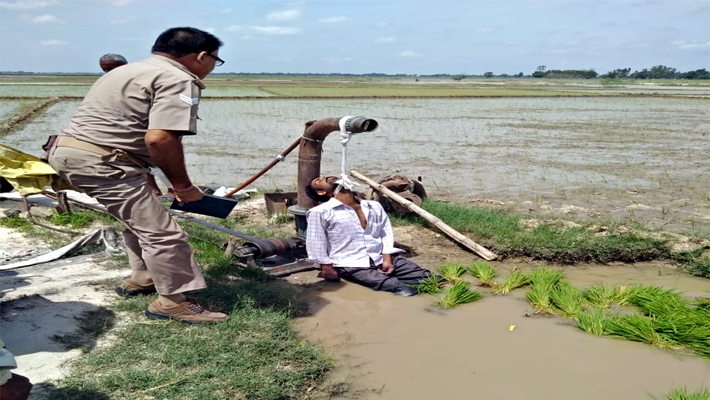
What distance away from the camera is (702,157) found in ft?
37.4

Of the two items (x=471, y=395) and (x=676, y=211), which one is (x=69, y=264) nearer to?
(x=471, y=395)

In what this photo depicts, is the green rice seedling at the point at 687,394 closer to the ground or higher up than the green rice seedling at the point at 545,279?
closer to the ground

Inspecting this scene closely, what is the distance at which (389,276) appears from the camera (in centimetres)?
449

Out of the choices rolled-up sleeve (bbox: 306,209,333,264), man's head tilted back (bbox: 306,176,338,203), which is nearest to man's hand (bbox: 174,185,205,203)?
rolled-up sleeve (bbox: 306,209,333,264)

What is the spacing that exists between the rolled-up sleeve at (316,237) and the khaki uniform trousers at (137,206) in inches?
44.9

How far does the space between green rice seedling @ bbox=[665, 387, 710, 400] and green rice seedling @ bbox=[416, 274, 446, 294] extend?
1731 mm

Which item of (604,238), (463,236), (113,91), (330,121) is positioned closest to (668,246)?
(604,238)

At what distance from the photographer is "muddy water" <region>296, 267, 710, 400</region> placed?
300 centimetres

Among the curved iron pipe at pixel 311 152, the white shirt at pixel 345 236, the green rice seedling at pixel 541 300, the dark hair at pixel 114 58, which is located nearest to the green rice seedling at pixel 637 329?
the green rice seedling at pixel 541 300

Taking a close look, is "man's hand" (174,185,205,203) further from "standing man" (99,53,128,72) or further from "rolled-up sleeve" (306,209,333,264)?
"standing man" (99,53,128,72)

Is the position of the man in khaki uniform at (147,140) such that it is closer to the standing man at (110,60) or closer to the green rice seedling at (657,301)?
the standing man at (110,60)

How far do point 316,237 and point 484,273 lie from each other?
1371 millimetres

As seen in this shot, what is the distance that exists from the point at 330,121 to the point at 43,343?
2612 millimetres

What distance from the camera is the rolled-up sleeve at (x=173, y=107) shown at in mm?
2971
